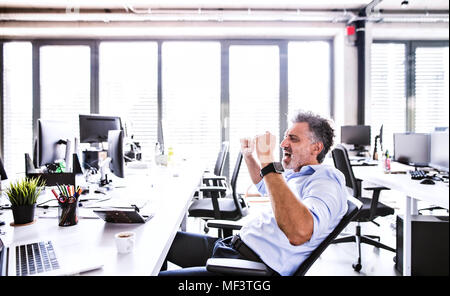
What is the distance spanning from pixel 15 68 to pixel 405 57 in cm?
667

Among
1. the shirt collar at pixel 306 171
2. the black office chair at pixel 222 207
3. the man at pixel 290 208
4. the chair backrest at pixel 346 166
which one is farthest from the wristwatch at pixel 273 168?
the chair backrest at pixel 346 166

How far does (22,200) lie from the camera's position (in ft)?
4.23

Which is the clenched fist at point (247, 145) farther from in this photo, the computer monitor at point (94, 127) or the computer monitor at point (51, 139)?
the computer monitor at point (94, 127)

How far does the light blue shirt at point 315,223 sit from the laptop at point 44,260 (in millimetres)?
642

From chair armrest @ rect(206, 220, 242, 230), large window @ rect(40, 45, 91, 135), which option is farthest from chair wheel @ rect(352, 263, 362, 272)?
large window @ rect(40, 45, 91, 135)

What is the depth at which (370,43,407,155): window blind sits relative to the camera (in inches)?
200

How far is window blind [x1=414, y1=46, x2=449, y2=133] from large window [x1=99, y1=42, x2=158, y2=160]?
448 cm

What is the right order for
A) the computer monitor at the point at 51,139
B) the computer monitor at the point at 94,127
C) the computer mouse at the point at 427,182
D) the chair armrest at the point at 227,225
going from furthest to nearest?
the computer monitor at the point at 94,127
the computer mouse at the point at 427,182
the computer monitor at the point at 51,139
the chair armrest at the point at 227,225

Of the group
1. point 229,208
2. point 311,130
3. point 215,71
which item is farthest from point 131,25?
point 311,130

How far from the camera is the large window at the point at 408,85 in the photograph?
507 cm

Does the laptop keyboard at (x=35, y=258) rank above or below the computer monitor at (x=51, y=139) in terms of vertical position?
below

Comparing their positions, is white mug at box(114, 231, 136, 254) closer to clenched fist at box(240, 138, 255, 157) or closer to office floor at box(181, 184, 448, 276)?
clenched fist at box(240, 138, 255, 157)

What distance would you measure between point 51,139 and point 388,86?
16.7ft
